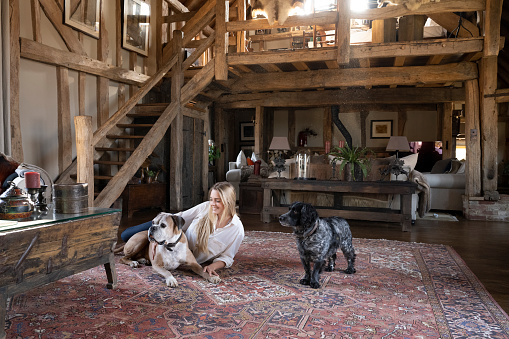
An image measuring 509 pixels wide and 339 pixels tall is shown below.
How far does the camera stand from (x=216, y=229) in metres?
3.38

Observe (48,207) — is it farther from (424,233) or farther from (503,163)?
(503,163)

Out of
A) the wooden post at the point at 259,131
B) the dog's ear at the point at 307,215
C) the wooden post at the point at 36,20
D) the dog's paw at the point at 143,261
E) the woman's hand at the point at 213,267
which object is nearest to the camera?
the dog's ear at the point at 307,215

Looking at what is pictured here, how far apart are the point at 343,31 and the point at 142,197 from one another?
4.15 meters

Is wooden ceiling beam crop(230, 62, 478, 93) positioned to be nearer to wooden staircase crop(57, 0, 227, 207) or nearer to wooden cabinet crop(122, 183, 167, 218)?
wooden staircase crop(57, 0, 227, 207)

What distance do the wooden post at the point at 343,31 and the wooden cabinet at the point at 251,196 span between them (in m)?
2.55

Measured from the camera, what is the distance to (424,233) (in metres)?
5.38

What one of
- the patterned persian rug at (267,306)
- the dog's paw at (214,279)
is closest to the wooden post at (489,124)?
the patterned persian rug at (267,306)

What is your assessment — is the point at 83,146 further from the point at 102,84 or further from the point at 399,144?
the point at 399,144

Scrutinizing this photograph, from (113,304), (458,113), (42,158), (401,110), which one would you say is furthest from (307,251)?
(458,113)

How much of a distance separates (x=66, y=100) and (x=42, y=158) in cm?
98

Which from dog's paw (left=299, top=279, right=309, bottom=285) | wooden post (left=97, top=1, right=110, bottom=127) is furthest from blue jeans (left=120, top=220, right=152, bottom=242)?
wooden post (left=97, top=1, right=110, bottom=127)

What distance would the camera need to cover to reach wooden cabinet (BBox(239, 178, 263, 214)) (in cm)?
711

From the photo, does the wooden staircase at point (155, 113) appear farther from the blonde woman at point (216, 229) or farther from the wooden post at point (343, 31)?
the blonde woman at point (216, 229)

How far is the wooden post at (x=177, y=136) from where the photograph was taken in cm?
714
